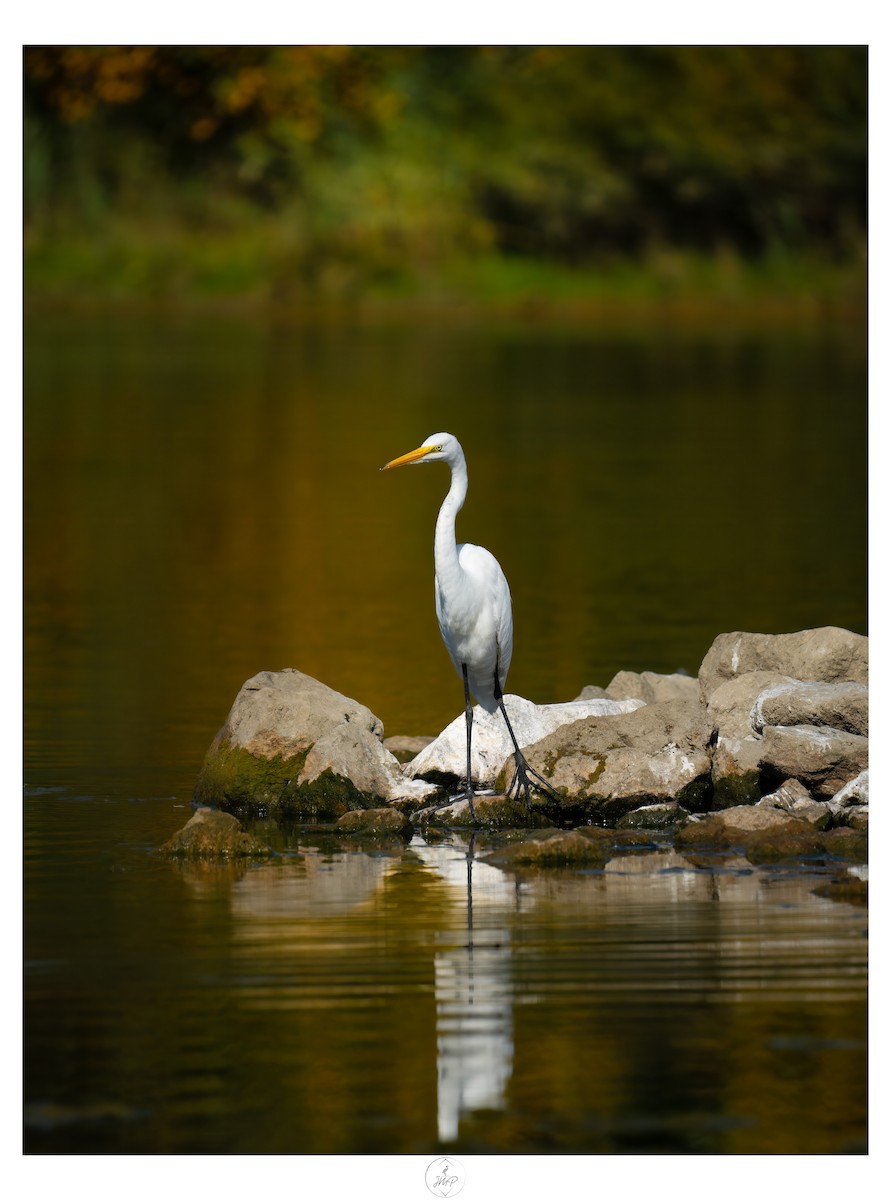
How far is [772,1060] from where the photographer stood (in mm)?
6543

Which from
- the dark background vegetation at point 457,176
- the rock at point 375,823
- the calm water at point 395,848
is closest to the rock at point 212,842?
the calm water at point 395,848

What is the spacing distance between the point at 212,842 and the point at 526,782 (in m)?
1.32

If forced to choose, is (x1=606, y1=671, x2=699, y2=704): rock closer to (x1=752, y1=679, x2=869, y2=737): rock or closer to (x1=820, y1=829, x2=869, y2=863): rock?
(x1=752, y1=679, x2=869, y2=737): rock

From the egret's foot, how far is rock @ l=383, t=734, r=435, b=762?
1269 millimetres

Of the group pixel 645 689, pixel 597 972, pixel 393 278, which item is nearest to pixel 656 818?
pixel 645 689

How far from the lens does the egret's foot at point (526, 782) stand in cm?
953

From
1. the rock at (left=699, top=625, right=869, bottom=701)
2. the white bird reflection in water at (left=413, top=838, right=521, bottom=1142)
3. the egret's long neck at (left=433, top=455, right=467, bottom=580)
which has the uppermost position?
the egret's long neck at (left=433, top=455, right=467, bottom=580)

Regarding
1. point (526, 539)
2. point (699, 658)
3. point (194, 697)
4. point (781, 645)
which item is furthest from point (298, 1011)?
point (526, 539)

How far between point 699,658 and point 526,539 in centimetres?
621

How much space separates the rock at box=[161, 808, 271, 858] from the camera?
9156 millimetres

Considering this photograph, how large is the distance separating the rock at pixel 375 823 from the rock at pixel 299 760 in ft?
0.83

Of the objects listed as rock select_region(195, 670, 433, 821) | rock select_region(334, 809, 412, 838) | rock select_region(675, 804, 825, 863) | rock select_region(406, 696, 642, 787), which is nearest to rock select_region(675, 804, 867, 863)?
rock select_region(675, 804, 825, 863)

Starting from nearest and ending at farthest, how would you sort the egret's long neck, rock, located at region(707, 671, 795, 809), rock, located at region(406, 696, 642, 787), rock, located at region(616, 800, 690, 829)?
rock, located at region(616, 800, 690, 829) → rock, located at region(707, 671, 795, 809) → the egret's long neck → rock, located at region(406, 696, 642, 787)

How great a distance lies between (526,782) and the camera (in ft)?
31.3
